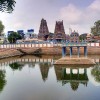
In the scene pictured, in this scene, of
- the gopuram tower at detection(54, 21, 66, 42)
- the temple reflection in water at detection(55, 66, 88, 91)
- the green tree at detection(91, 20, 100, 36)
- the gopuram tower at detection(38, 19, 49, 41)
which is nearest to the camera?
the temple reflection in water at detection(55, 66, 88, 91)

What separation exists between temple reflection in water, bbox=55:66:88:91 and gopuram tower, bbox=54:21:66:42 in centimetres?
6904

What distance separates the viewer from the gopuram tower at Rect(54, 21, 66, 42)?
386 feet

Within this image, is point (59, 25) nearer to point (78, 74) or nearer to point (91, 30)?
point (91, 30)

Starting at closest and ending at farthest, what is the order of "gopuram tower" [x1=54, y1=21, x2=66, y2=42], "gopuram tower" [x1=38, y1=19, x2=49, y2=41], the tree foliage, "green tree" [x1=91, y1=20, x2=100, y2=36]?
the tree foliage → "green tree" [x1=91, y1=20, x2=100, y2=36] → "gopuram tower" [x1=54, y1=21, x2=66, y2=42] → "gopuram tower" [x1=38, y1=19, x2=49, y2=41]

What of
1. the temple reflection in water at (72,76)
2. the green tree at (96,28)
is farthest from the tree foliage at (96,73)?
the green tree at (96,28)

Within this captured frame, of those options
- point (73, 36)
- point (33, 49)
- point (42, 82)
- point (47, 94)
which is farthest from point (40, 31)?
point (47, 94)

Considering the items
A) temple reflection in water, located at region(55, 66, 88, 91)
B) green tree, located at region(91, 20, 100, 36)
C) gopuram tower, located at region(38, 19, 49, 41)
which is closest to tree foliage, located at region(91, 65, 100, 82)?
temple reflection in water, located at region(55, 66, 88, 91)

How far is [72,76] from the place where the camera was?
135 feet

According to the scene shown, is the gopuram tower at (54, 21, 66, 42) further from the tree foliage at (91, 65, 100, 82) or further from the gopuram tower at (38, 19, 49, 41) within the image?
the tree foliage at (91, 65, 100, 82)

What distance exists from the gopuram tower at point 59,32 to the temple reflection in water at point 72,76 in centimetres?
6904

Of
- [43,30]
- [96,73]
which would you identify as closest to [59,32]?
[43,30]

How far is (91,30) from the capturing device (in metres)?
114

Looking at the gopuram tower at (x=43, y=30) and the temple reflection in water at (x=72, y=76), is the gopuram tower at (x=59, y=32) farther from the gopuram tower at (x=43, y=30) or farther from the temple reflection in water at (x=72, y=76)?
the temple reflection in water at (x=72, y=76)

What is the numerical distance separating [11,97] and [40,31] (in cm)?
9927
